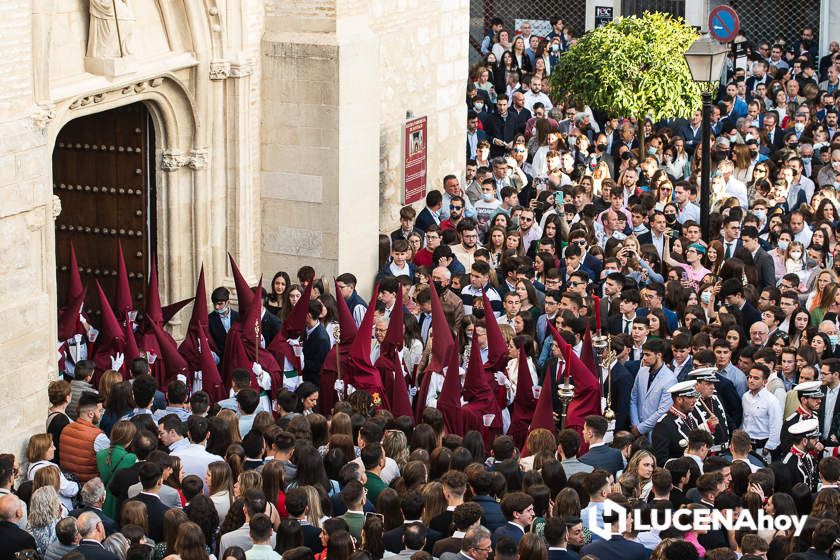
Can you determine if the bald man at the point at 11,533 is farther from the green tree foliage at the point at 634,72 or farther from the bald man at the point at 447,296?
the green tree foliage at the point at 634,72

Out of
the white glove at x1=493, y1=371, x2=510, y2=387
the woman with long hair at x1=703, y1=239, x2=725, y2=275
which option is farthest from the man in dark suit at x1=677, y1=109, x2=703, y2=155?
the white glove at x1=493, y1=371, x2=510, y2=387

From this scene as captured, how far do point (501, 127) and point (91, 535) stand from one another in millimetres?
13786

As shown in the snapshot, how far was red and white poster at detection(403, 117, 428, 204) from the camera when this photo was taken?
733 inches

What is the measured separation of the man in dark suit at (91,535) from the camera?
9781 mm

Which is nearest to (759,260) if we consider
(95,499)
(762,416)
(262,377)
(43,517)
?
(762,416)

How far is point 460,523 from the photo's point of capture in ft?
33.2

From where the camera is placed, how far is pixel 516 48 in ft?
84.9

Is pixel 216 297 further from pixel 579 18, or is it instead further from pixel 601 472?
pixel 579 18

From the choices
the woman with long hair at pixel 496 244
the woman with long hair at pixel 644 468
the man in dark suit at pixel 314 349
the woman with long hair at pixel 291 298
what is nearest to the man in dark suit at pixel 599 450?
the woman with long hair at pixel 644 468

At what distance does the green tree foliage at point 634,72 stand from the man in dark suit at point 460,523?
11534mm

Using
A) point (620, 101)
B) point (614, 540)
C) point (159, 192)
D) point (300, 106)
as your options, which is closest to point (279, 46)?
point (300, 106)

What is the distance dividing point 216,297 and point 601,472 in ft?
17.6

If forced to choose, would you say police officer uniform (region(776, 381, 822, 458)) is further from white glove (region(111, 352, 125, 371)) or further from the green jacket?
white glove (region(111, 352, 125, 371))

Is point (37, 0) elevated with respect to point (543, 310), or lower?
elevated
